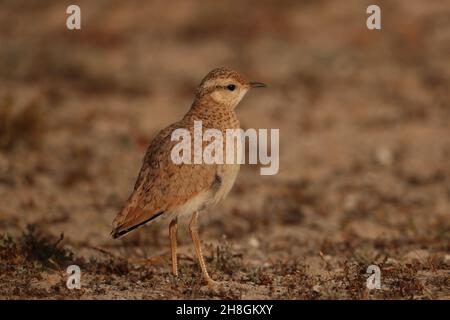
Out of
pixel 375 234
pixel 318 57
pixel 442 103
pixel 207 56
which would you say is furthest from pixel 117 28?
pixel 375 234

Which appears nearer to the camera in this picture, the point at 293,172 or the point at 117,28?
the point at 293,172

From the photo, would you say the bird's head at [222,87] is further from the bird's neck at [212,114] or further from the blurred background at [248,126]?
the blurred background at [248,126]

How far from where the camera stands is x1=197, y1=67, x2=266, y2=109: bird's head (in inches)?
230

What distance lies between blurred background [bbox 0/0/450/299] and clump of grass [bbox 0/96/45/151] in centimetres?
2

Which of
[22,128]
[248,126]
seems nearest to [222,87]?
Answer: [22,128]

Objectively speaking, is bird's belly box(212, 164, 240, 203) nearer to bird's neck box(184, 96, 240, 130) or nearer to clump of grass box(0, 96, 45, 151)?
bird's neck box(184, 96, 240, 130)

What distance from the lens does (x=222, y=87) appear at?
5.87 meters

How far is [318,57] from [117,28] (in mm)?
4078

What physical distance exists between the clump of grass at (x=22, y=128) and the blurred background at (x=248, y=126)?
0.9 inches

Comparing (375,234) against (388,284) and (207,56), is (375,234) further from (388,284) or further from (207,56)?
(207,56)

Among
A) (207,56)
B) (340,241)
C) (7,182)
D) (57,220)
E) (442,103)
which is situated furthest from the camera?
(207,56)

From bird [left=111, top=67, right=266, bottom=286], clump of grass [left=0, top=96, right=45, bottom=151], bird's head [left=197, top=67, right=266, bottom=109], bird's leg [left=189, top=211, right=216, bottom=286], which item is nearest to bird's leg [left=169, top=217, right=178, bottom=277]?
bird [left=111, top=67, right=266, bottom=286]

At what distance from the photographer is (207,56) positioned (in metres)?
13.6

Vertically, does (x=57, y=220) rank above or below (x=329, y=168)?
below
